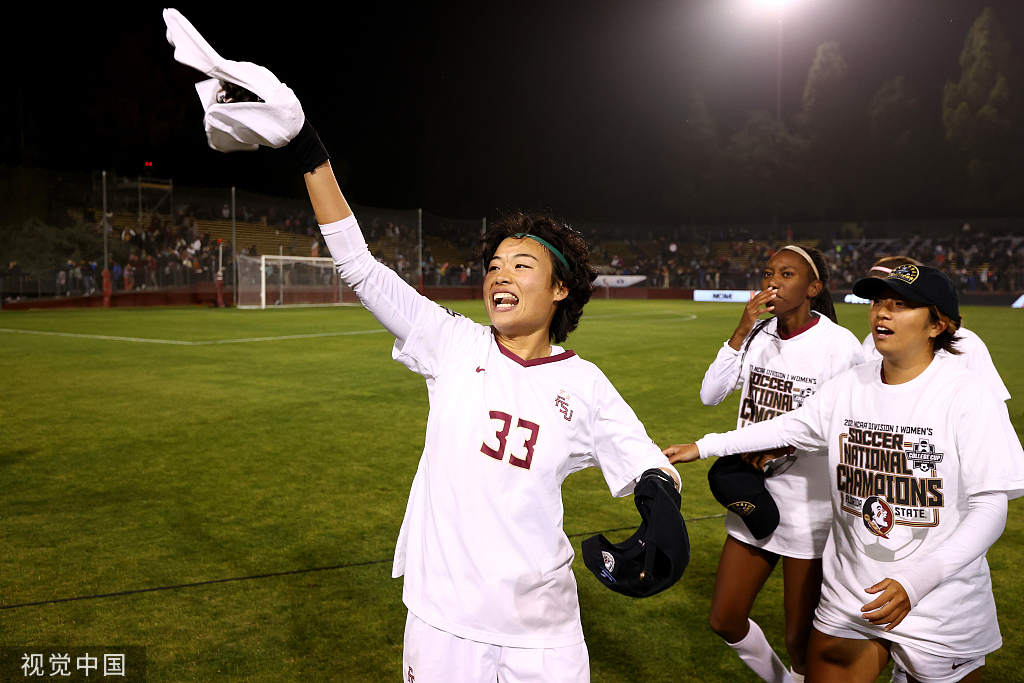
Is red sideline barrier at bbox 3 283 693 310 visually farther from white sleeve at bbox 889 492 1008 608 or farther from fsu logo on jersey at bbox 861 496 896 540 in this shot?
white sleeve at bbox 889 492 1008 608

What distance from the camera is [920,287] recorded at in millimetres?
2629

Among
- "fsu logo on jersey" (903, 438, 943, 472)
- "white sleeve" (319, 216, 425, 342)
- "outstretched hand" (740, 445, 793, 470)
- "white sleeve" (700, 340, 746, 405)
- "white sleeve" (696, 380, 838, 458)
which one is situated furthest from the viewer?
"white sleeve" (700, 340, 746, 405)

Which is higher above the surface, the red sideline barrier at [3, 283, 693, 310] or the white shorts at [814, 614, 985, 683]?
the red sideline barrier at [3, 283, 693, 310]

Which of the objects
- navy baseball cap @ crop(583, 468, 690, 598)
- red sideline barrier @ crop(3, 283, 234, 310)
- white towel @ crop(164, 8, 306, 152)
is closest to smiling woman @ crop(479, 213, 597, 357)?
navy baseball cap @ crop(583, 468, 690, 598)

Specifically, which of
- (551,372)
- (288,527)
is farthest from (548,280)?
(288,527)

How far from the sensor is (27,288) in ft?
92.5

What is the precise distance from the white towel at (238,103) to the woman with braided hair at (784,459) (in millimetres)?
1899

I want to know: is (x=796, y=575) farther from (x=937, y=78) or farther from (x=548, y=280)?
(x=937, y=78)

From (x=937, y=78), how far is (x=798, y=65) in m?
11.4

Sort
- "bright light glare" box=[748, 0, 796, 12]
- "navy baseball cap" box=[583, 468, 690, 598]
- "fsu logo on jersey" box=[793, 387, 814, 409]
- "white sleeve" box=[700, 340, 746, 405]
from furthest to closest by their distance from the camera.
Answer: "bright light glare" box=[748, 0, 796, 12] → "white sleeve" box=[700, 340, 746, 405] → "fsu logo on jersey" box=[793, 387, 814, 409] → "navy baseball cap" box=[583, 468, 690, 598]

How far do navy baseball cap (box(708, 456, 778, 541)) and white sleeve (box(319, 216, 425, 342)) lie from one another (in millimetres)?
1766

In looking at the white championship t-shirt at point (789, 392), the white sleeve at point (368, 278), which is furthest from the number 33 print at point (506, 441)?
the white championship t-shirt at point (789, 392)

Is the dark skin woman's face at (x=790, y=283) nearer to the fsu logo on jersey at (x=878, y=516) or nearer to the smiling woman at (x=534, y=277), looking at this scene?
the fsu logo on jersey at (x=878, y=516)

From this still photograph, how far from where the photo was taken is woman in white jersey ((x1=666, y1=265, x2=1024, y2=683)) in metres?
2.34
